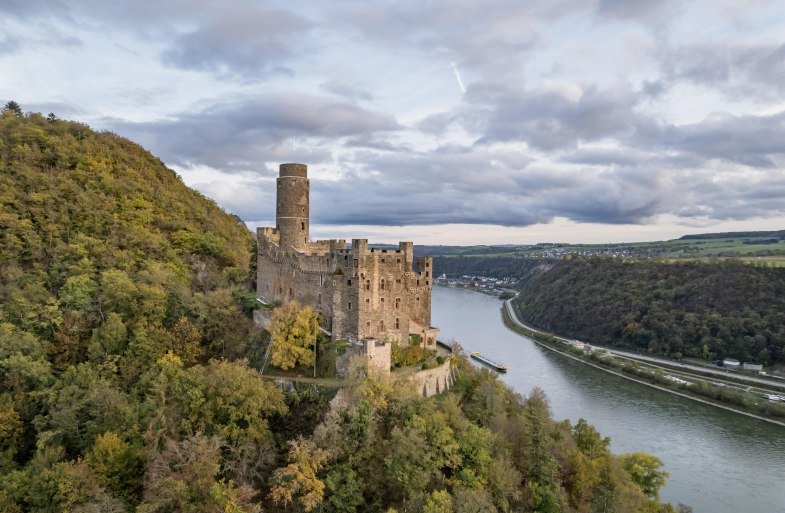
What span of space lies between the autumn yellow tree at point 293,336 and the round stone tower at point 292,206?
4191 millimetres

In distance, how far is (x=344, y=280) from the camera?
19.5 meters

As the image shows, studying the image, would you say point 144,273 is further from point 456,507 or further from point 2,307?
point 456,507

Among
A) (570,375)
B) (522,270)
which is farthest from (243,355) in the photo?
(522,270)

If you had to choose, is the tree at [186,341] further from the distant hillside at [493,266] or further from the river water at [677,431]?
the distant hillside at [493,266]

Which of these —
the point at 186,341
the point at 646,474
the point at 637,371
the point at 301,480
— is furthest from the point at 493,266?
the point at 301,480

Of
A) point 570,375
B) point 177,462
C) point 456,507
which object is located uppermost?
point 177,462

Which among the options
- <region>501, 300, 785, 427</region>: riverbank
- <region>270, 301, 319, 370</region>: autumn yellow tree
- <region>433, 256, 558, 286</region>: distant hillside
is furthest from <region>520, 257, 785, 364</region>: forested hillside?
<region>270, 301, 319, 370</region>: autumn yellow tree

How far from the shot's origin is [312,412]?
16922mm

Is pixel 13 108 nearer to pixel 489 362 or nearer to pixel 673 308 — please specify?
pixel 489 362

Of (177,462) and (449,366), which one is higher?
(449,366)

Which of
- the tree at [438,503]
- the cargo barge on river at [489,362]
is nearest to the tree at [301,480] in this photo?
the tree at [438,503]

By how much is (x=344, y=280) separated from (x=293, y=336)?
2.60 metres

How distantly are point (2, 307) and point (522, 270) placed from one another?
92.7 metres

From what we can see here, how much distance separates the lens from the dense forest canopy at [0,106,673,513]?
14961 millimetres
